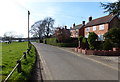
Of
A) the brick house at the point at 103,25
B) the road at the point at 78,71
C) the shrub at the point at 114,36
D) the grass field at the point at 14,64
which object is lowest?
the road at the point at 78,71

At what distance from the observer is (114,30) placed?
2125cm

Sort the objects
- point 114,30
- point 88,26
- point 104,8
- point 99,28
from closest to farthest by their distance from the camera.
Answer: point 104,8
point 114,30
point 99,28
point 88,26

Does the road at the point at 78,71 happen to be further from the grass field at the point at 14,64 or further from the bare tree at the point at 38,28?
the bare tree at the point at 38,28

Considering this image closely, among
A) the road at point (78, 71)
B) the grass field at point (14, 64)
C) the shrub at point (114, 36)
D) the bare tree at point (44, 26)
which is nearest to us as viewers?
the grass field at point (14, 64)

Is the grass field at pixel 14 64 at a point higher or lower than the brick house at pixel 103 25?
lower

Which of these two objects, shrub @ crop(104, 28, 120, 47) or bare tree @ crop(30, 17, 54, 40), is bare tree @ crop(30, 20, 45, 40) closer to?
bare tree @ crop(30, 17, 54, 40)

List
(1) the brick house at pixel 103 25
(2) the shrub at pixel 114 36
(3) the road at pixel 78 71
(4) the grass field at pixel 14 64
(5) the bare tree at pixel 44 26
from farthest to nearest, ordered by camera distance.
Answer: (5) the bare tree at pixel 44 26 → (1) the brick house at pixel 103 25 → (2) the shrub at pixel 114 36 → (3) the road at pixel 78 71 → (4) the grass field at pixel 14 64

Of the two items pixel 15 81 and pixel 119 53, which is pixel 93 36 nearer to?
pixel 119 53

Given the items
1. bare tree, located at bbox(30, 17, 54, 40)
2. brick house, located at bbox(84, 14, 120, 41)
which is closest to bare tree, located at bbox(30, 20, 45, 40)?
bare tree, located at bbox(30, 17, 54, 40)

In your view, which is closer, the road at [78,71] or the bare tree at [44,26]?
the road at [78,71]

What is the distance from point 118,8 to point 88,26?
3300 cm

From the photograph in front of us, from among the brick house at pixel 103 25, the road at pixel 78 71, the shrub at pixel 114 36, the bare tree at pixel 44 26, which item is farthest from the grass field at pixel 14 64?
the bare tree at pixel 44 26

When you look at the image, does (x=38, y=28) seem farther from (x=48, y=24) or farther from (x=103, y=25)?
(x=103, y=25)

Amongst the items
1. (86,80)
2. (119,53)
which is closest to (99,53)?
(119,53)
